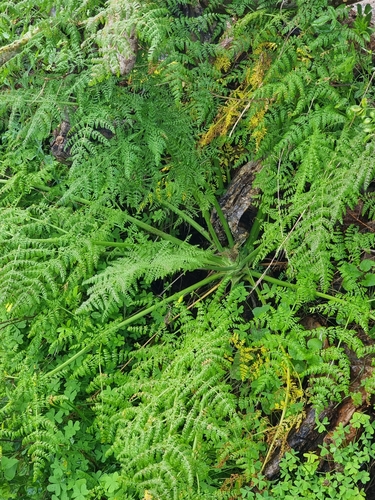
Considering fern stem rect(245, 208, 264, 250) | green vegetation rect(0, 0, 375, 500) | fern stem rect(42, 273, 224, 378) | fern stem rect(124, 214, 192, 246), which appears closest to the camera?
green vegetation rect(0, 0, 375, 500)

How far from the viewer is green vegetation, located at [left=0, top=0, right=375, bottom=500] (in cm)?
220

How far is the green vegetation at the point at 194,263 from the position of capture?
7.20 ft

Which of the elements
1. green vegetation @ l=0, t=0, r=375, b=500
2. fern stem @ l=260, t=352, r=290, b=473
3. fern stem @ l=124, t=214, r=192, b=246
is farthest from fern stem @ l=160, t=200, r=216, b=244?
fern stem @ l=260, t=352, r=290, b=473

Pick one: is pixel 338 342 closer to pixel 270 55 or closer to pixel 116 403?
pixel 116 403

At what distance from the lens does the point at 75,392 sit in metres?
2.74

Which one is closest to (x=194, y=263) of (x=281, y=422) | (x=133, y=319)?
(x=133, y=319)

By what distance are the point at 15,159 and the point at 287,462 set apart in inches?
93.7

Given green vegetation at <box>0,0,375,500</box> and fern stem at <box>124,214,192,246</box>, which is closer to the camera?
green vegetation at <box>0,0,375,500</box>

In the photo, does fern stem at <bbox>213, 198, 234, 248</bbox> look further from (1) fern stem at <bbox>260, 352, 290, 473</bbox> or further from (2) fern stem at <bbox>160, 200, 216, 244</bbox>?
(1) fern stem at <bbox>260, 352, 290, 473</bbox>

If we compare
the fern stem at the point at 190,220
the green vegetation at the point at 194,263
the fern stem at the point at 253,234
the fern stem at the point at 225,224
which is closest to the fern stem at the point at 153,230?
the green vegetation at the point at 194,263

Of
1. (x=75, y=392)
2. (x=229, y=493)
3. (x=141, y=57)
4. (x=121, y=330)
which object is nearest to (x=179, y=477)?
(x=229, y=493)

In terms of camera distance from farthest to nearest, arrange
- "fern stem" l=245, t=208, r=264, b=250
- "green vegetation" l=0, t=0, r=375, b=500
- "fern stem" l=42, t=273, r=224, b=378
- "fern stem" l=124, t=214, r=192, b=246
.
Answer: "fern stem" l=124, t=214, r=192, b=246 < "fern stem" l=245, t=208, r=264, b=250 < "fern stem" l=42, t=273, r=224, b=378 < "green vegetation" l=0, t=0, r=375, b=500

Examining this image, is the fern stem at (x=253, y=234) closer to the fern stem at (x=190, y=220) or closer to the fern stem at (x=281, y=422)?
the fern stem at (x=190, y=220)

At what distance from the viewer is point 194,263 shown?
8.61ft
